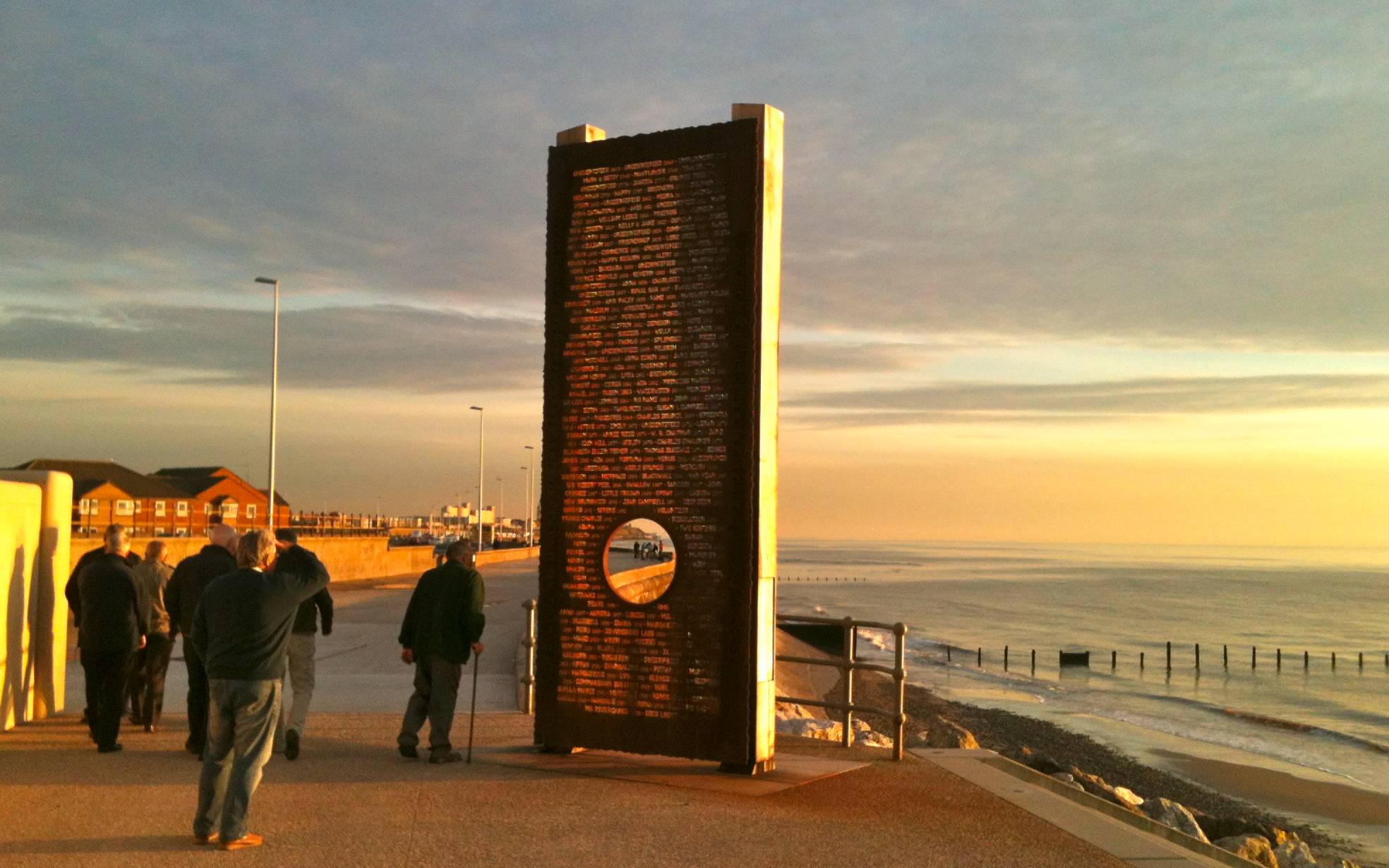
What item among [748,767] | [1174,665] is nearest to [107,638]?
[748,767]

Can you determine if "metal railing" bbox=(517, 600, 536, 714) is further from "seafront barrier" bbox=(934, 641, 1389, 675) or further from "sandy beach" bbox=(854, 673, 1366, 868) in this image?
"seafront barrier" bbox=(934, 641, 1389, 675)

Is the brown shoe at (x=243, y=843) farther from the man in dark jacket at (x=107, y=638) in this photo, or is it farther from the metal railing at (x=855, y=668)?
the metal railing at (x=855, y=668)

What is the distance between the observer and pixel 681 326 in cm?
848

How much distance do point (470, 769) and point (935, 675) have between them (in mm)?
40542

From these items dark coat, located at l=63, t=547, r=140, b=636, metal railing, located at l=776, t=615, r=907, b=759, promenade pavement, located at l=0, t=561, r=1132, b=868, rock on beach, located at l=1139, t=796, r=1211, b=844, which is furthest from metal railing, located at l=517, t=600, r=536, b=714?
rock on beach, located at l=1139, t=796, r=1211, b=844

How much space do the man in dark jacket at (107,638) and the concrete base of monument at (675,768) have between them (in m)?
2.78

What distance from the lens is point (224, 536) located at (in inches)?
320

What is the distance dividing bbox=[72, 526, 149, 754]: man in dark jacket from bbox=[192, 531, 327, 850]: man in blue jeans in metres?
3.07

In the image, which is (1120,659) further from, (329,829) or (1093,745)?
(329,829)

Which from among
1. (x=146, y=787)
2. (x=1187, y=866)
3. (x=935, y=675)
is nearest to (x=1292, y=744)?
(x=935, y=675)

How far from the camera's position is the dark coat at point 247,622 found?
19.9 ft

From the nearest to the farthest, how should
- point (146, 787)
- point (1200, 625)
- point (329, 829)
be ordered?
point (329, 829) < point (146, 787) < point (1200, 625)

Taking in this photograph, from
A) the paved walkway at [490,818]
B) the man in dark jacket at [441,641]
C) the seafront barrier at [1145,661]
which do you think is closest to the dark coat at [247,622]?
the paved walkway at [490,818]

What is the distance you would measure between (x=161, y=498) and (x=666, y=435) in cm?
7554
